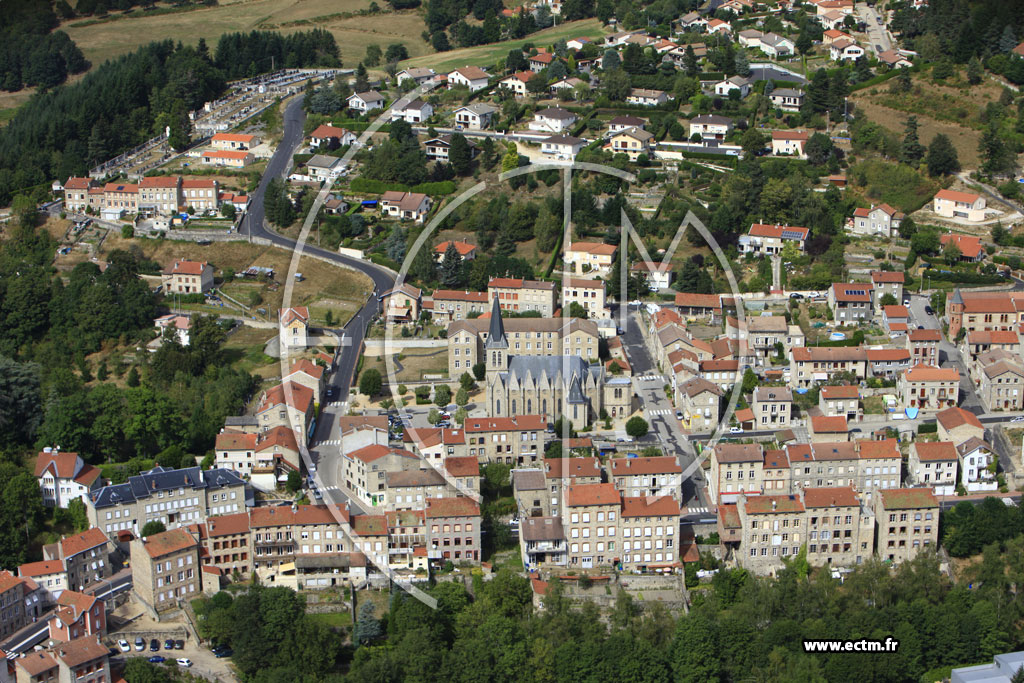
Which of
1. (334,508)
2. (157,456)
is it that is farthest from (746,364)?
(157,456)

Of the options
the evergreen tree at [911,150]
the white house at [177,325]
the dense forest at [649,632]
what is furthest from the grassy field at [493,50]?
the dense forest at [649,632]

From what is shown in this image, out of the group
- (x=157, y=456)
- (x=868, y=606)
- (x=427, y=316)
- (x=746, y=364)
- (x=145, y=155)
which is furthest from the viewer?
(x=145, y=155)

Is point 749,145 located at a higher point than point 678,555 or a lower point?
higher

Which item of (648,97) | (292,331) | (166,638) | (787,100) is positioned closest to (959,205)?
(787,100)

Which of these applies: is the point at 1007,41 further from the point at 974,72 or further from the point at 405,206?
the point at 405,206

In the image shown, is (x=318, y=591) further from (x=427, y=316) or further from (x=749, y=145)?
(x=749, y=145)

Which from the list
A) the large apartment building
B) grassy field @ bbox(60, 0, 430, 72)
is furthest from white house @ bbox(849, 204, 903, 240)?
grassy field @ bbox(60, 0, 430, 72)
